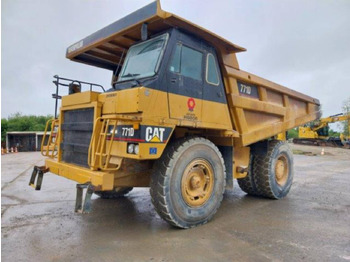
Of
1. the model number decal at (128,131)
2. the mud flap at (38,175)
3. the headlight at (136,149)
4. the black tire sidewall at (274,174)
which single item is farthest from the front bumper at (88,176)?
the black tire sidewall at (274,174)

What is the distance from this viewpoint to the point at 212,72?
4.38m

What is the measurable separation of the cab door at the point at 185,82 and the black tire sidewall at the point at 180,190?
50cm

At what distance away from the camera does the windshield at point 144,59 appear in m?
3.71

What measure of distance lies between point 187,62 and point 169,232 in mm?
2463

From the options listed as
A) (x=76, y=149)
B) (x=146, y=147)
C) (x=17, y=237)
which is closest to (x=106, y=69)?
(x=76, y=149)

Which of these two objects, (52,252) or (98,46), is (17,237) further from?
(98,46)

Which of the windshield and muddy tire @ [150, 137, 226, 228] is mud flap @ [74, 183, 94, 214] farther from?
the windshield

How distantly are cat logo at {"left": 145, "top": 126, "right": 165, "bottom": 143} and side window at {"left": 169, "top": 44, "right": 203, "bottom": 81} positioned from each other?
0.89 meters

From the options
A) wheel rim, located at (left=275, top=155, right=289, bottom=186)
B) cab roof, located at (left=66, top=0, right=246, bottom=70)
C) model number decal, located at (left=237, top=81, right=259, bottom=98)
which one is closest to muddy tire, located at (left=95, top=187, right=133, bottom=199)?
cab roof, located at (left=66, top=0, right=246, bottom=70)

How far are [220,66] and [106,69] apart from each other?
2498mm

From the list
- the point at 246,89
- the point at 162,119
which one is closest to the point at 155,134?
the point at 162,119

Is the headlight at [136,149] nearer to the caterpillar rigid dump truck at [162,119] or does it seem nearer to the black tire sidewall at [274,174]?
the caterpillar rigid dump truck at [162,119]

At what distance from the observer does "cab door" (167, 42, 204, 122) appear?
3674mm

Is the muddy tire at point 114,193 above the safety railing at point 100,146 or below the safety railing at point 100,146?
below
